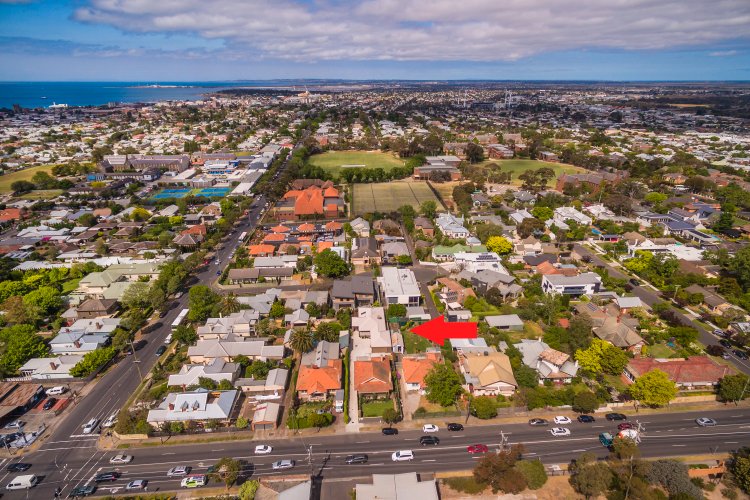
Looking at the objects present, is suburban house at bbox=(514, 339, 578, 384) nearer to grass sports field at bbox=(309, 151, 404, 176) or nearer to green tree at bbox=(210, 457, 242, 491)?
green tree at bbox=(210, 457, 242, 491)

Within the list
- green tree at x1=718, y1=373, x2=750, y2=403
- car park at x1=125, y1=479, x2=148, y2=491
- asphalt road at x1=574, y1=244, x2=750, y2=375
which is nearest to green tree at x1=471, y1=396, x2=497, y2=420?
green tree at x1=718, y1=373, x2=750, y2=403

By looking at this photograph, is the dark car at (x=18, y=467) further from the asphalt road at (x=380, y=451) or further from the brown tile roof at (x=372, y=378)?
the brown tile roof at (x=372, y=378)

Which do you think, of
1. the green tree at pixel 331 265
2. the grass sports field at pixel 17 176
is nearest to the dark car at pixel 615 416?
the green tree at pixel 331 265

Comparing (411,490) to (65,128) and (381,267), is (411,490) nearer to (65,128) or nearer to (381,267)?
(381,267)

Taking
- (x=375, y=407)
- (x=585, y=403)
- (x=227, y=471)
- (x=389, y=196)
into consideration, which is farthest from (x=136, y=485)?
(x=389, y=196)

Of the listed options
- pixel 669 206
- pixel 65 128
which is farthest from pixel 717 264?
pixel 65 128

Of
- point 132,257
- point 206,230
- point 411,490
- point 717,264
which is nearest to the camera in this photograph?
point 411,490
